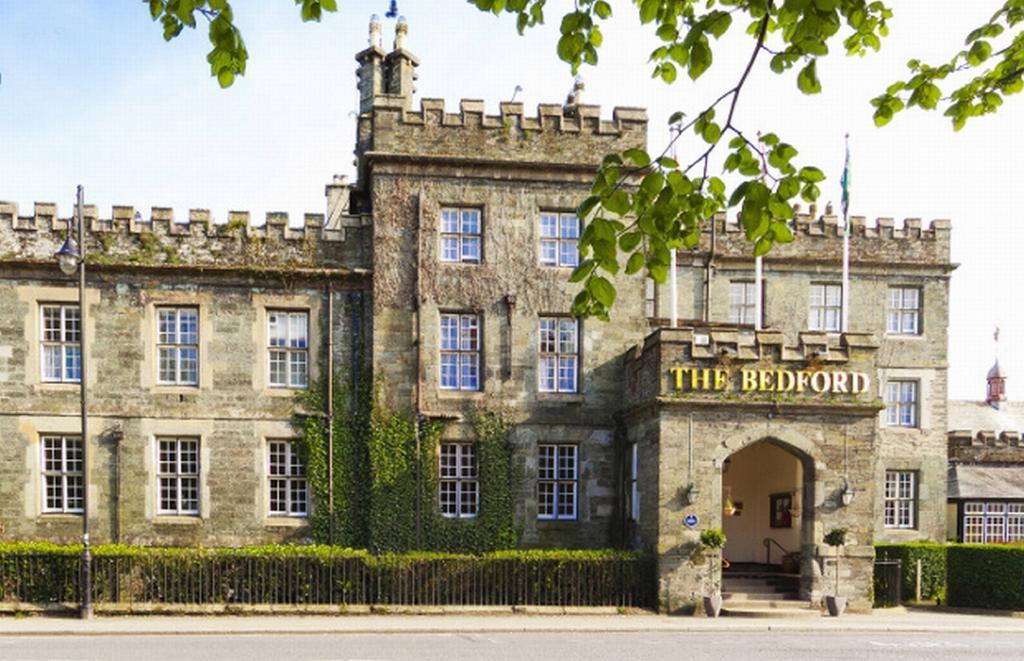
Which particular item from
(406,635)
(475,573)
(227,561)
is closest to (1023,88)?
(406,635)

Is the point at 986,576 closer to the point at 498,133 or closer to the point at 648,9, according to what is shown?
the point at 498,133

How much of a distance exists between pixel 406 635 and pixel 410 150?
1188 cm

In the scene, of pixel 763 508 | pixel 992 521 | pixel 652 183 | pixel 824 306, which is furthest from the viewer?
pixel 992 521

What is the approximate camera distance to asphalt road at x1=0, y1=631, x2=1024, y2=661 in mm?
14312

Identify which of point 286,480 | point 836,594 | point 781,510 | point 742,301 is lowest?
point 836,594

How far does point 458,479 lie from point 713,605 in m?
7.02

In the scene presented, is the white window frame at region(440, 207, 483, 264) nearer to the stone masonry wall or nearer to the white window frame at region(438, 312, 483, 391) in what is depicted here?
the white window frame at region(438, 312, 483, 391)

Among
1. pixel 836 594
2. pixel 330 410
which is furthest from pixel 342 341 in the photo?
pixel 836 594

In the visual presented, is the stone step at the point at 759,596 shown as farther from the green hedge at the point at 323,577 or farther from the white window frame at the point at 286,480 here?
the white window frame at the point at 286,480

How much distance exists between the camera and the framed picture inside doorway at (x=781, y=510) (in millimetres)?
23641

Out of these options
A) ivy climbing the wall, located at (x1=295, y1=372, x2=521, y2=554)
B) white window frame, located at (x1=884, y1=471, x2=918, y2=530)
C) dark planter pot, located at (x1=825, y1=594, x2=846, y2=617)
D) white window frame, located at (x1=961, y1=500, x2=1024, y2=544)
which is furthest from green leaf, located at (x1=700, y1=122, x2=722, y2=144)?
white window frame, located at (x1=961, y1=500, x2=1024, y2=544)

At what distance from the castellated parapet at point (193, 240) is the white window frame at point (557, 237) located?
4.59m

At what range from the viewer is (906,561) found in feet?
77.8

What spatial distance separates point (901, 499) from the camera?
26.1 m
